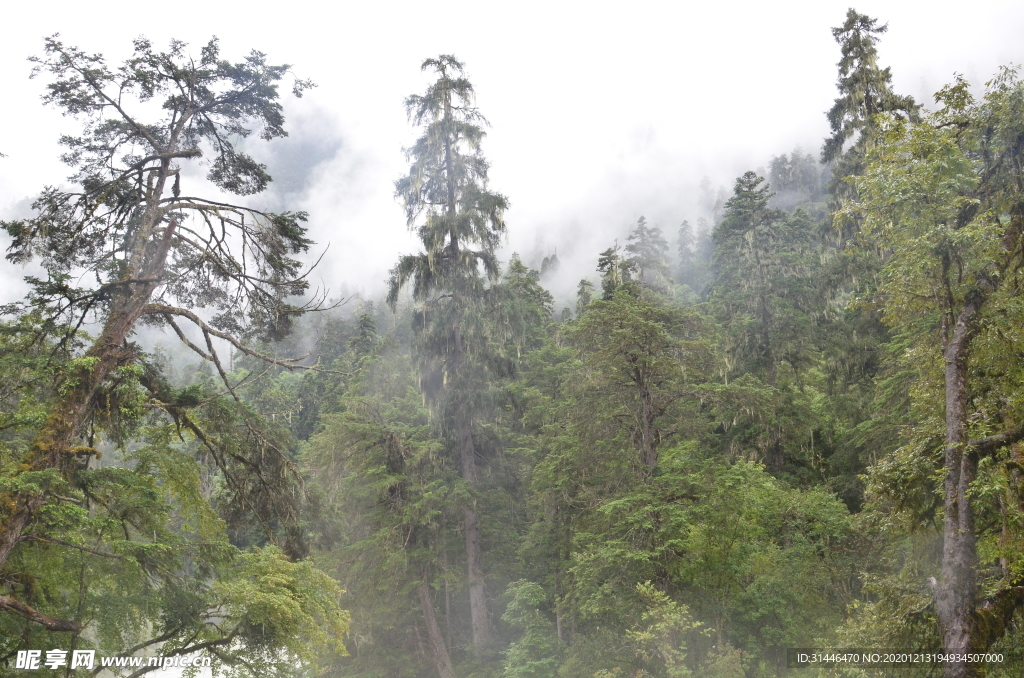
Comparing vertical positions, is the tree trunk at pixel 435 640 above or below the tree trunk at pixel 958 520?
below

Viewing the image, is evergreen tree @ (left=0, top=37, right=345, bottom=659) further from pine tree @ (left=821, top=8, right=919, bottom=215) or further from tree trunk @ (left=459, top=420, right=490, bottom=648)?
pine tree @ (left=821, top=8, right=919, bottom=215)

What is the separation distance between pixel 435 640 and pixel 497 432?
761 cm

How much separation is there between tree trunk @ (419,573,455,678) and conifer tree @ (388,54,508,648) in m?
1.18

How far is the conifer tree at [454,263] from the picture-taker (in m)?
20.2

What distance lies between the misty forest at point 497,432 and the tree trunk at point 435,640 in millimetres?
120

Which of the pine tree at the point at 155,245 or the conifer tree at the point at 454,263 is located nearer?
the pine tree at the point at 155,245

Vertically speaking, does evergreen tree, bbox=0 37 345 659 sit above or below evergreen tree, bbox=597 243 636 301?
below

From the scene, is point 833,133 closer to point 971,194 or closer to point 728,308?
point 728,308

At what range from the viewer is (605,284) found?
2242 centimetres

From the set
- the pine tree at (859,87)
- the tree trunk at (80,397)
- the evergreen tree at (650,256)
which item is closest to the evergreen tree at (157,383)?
the tree trunk at (80,397)

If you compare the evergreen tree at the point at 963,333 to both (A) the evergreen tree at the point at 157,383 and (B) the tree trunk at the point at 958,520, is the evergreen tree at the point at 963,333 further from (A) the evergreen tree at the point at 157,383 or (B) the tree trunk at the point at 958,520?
(A) the evergreen tree at the point at 157,383

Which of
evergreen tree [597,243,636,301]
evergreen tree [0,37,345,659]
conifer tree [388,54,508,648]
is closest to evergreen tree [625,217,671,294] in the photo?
evergreen tree [597,243,636,301]

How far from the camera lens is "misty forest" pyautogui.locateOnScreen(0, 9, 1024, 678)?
23.4 feet

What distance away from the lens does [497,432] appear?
Answer: 68.6 ft
